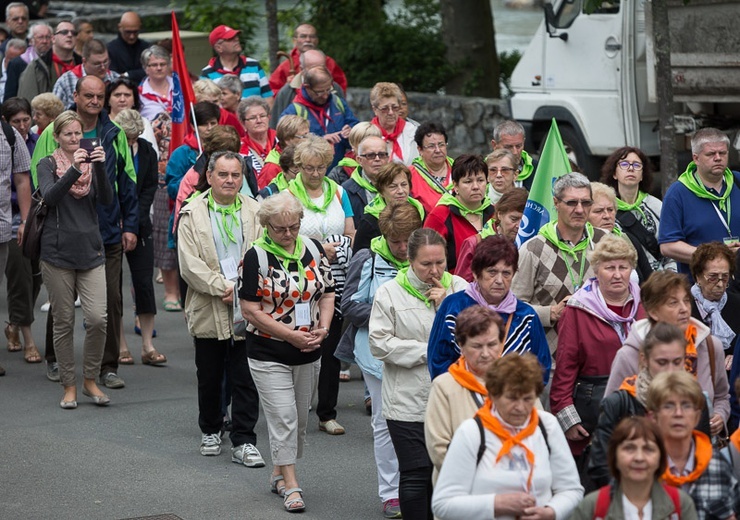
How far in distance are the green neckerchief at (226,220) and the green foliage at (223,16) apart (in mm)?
12866

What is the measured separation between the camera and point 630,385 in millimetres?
5984

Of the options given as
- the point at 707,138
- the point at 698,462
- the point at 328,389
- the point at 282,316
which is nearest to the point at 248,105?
the point at 328,389

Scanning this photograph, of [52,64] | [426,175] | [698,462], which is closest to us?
[698,462]

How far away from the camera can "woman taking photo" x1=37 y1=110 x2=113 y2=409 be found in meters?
9.74

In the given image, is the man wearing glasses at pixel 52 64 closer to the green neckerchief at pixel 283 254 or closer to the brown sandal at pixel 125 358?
the brown sandal at pixel 125 358

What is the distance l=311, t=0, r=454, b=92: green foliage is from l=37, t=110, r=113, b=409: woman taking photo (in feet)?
33.6

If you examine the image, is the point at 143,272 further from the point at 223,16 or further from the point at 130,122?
the point at 223,16

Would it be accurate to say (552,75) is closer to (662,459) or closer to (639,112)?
(639,112)

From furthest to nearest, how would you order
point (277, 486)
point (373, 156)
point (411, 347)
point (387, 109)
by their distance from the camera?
point (387, 109)
point (373, 156)
point (277, 486)
point (411, 347)

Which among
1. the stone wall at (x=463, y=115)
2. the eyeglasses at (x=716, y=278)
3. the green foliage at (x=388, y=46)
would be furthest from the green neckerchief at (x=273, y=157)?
the green foliage at (x=388, y=46)

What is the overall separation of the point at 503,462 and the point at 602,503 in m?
0.43

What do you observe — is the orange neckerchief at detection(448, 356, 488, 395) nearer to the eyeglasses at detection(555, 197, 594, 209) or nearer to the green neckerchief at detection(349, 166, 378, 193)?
the eyeglasses at detection(555, 197, 594, 209)

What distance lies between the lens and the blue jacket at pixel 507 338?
22.0 feet

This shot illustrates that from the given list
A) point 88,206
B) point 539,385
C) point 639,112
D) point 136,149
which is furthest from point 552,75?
point 539,385
